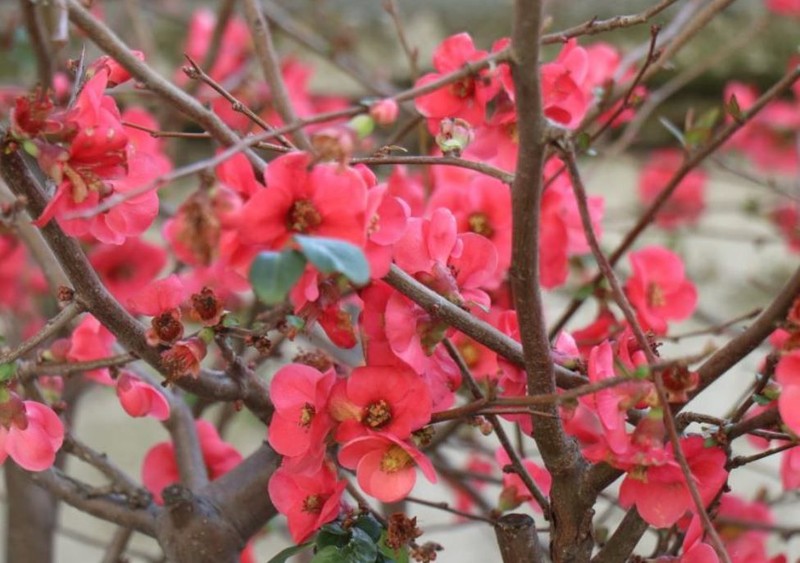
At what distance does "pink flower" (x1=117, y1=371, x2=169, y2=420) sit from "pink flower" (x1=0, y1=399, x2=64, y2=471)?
1.9 inches

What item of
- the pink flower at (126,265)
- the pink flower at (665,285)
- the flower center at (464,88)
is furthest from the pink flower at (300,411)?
the pink flower at (126,265)

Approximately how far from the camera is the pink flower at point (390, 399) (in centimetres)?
57

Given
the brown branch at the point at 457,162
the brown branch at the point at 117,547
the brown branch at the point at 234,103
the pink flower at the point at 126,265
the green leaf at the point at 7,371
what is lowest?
the green leaf at the point at 7,371

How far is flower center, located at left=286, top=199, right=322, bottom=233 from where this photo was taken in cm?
49

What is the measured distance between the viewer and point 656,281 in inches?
34.7

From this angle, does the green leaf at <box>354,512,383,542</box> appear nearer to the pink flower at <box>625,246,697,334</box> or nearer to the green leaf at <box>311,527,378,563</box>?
the green leaf at <box>311,527,378,563</box>

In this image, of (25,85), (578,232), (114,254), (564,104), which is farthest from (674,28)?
(25,85)

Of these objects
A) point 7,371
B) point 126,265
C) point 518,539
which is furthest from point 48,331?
point 126,265

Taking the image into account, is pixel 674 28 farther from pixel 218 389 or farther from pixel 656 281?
pixel 218 389

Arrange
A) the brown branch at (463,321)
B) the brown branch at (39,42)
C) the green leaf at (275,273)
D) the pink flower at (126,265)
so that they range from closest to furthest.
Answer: the green leaf at (275,273) < the brown branch at (463,321) < the brown branch at (39,42) < the pink flower at (126,265)

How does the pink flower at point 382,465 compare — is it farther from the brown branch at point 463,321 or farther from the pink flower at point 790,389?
the pink flower at point 790,389

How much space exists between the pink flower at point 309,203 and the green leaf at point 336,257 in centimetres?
2

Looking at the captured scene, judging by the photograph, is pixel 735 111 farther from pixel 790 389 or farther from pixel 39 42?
pixel 39 42

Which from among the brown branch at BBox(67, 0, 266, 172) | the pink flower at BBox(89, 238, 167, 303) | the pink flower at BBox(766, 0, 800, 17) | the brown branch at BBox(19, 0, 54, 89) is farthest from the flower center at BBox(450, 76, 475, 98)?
the pink flower at BBox(766, 0, 800, 17)
